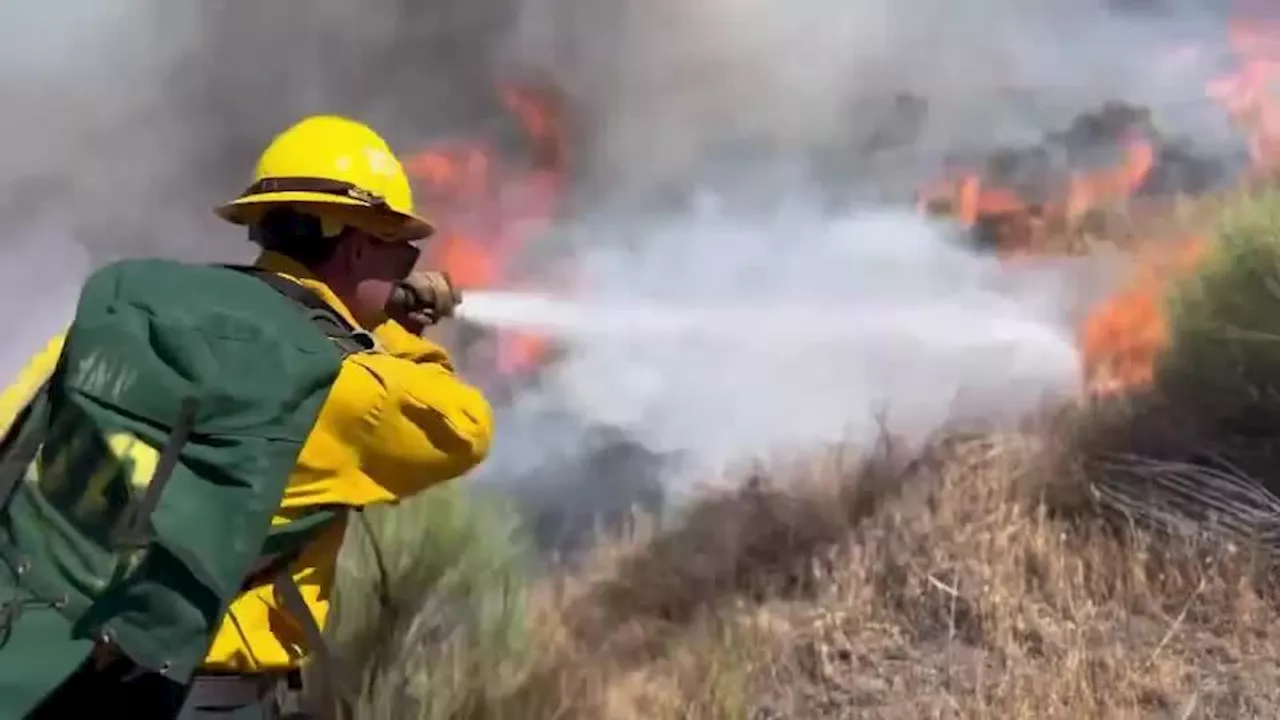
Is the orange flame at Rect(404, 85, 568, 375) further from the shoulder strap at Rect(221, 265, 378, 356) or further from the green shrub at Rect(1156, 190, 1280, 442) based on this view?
the shoulder strap at Rect(221, 265, 378, 356)

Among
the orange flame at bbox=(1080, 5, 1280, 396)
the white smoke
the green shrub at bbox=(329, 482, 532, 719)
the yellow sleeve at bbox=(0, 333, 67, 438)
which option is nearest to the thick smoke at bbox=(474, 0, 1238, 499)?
the white smoke

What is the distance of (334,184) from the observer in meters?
2.05

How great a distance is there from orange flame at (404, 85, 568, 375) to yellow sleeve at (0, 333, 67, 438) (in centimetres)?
487

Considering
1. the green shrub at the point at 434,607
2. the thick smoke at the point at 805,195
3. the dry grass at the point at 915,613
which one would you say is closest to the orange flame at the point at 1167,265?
the thick smoke at the point at 805,195

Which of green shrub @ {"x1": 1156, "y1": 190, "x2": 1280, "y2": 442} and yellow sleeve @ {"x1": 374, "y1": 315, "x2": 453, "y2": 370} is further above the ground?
yellow sleeve @ {"x1": 374, "y1": 315, "x2": 453, "y2": 370}

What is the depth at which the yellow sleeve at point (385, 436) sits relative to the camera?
176 centimetres

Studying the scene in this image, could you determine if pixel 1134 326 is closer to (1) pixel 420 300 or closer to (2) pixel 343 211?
(1) pixel 420 300

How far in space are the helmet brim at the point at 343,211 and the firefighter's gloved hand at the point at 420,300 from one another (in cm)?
8

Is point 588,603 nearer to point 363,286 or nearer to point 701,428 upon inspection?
point 701,428

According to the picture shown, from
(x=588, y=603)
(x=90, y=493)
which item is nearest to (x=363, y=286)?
(x=90, y=493)

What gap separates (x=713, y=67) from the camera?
22.4 feet

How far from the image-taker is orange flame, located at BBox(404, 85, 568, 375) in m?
6.82

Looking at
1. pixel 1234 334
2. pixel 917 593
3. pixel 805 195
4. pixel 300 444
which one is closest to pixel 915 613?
pixel 917 593

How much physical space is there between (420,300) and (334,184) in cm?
25
